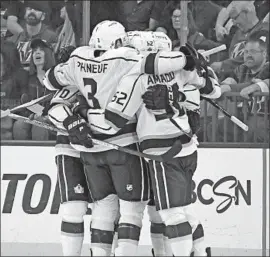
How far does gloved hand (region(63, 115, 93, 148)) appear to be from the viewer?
4289 millimetres

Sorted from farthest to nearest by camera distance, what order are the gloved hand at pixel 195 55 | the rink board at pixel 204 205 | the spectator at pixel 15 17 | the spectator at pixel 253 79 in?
the spectator at pixel 15 17 < the spectator at pixel 253 79 < the rink board at pixel 204 205 < the gloved hand at pixel 195 55

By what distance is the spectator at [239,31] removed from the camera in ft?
18.3

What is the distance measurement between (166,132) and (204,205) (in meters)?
0.99

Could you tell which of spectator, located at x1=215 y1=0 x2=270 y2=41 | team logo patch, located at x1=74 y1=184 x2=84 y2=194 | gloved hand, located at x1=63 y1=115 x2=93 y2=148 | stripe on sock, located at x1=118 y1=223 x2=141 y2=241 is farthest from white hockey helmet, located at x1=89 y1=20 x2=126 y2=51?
spectator, located at x1=215 y1=0 x2=270 y2=41

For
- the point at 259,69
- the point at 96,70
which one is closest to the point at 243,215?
the point at 259,69

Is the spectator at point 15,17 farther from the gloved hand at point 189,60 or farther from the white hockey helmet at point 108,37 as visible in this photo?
the gloved hand at point 189,60

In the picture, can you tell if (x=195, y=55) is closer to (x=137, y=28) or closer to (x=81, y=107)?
(x=81, y=107)

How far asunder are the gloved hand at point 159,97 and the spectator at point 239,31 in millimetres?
1385

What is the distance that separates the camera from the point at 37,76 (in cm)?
557

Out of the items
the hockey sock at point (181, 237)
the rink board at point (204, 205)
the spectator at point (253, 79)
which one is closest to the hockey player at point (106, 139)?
the hockey sock at point (181, 237)

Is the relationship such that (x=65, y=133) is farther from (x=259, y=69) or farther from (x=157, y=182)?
(x=259, y=69)

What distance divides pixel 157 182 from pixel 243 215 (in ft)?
3.41

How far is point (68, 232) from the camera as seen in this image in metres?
4.48

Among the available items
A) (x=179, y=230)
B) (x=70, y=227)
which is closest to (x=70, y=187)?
(x=70, y=227)
